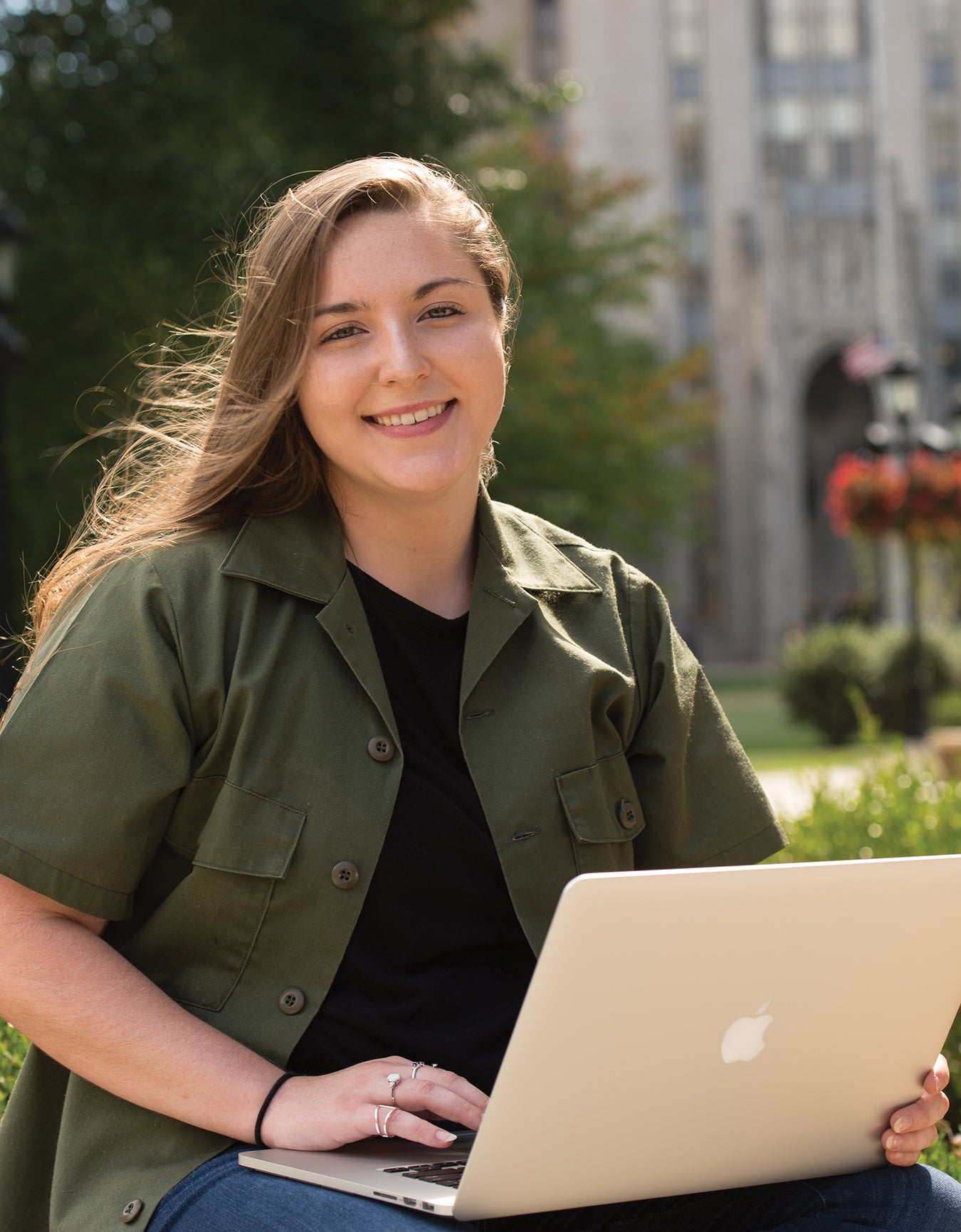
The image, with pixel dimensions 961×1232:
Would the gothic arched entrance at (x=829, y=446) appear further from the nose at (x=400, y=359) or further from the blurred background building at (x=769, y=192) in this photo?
the nose at (x=400, y=359)

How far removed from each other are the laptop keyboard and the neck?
0.89 metres

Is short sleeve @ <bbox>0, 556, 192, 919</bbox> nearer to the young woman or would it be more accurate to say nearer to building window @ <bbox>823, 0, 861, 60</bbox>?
the young woman

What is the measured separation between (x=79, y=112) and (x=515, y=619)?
1271cm

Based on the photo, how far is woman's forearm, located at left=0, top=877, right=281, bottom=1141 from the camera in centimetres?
187


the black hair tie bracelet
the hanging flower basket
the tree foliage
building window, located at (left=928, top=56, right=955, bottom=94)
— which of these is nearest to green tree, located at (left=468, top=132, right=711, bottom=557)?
the tree foliage

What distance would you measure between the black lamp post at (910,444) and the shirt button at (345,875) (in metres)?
15.0

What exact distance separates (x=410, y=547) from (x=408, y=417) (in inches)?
8.8

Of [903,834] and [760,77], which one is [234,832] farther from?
[760,77]

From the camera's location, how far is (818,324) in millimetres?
43875

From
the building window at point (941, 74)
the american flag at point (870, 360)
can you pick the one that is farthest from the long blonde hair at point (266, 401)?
the building window at point (941, 74)

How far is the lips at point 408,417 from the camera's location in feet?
7.44

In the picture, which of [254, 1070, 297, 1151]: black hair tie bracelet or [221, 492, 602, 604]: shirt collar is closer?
[254, 1070, 297, 1151]: black hair tie bracelet

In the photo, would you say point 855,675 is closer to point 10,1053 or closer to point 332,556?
point 10,1053

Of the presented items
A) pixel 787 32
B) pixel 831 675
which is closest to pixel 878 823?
pixel 831 675
